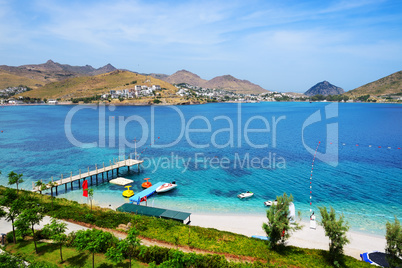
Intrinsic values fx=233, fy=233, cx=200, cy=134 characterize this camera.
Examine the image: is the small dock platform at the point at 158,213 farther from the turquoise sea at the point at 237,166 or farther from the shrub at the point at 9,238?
the shrub at the point at 9,238

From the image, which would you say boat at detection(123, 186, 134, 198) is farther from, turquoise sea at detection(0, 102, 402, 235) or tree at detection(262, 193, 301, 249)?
tree at detection(262, 193, 301, 249)

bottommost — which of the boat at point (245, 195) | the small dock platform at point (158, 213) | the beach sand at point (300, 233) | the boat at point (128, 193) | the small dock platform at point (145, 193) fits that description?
the beach sand at point (300, 233)

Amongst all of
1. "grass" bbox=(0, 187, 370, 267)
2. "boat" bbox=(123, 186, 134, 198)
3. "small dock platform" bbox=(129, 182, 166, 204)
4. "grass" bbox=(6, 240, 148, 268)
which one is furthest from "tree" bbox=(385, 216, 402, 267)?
"boat" bbox=(123, 186, 134, 198)

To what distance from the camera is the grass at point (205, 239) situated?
70.1 ft

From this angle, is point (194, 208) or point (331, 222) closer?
point (331, 222)

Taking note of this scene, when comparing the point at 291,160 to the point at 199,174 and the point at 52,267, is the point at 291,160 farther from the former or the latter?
the point at 52,267

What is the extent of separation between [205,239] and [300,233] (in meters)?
15.4

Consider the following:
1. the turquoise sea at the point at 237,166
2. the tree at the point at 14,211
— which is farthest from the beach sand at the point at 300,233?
the tree at the point at 14,211

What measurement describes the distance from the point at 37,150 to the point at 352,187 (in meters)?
88.7

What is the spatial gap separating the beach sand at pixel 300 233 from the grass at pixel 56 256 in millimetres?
Result: 14866

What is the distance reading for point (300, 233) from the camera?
31859mm

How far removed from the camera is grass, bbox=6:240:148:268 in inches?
798

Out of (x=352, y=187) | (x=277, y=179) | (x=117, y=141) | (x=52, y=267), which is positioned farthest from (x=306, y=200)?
(x=117, y=141)

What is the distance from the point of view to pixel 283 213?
928 inches
